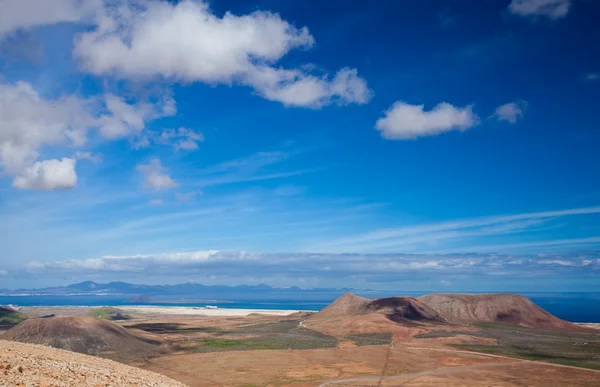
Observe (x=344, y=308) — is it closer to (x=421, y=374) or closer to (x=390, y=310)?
(x=390, y=310)

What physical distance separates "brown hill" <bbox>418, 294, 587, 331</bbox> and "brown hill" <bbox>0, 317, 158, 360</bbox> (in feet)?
315

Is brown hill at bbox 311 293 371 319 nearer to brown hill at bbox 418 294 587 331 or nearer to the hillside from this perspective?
brown hill at bbox 418 294 587 331

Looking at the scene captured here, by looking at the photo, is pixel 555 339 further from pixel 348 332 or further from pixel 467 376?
pixel 467 376

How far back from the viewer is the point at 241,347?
89.9 metres

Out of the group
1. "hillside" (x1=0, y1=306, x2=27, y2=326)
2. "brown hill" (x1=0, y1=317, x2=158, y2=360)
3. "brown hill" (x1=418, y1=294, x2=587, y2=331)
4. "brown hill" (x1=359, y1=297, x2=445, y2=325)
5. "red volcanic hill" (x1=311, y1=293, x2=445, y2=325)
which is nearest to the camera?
"brown hill" (x1=0, y1=317, x2=158, y2=360)

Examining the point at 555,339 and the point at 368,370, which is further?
the point at 555,339

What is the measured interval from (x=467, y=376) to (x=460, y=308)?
310ft

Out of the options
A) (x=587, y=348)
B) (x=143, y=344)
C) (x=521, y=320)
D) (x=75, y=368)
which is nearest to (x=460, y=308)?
(x=521, y=320)

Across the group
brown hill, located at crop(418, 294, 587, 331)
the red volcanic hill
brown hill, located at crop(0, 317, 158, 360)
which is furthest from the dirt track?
brown hill, located at crop(418, 294, 587, 331)

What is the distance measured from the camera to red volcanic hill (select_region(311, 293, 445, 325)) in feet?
441

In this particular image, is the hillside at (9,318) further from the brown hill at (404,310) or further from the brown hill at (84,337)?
the brown hill at (404,310)

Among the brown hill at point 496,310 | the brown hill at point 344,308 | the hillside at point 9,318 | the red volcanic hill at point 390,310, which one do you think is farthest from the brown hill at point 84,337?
the brown hill at point 496,310

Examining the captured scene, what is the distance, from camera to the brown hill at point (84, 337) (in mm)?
77438

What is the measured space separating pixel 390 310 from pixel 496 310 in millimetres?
35074
